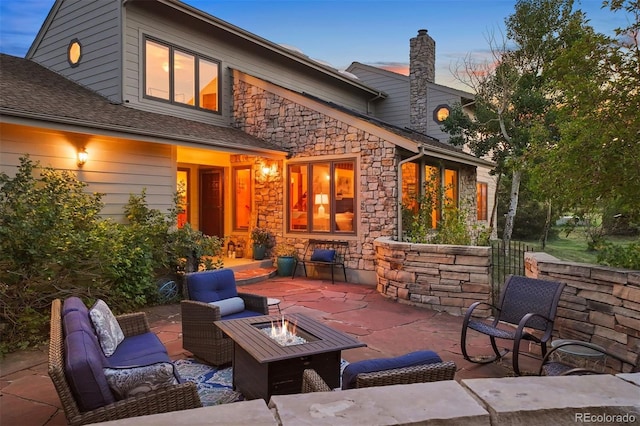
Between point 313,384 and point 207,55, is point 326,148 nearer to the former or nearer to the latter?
point 207,55

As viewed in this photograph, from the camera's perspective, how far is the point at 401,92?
594 inches

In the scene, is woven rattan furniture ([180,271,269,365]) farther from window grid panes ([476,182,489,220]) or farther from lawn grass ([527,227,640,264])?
window grid panes ([476,182,489,220])

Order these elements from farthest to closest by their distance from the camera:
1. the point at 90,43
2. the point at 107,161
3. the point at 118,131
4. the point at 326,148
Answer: the point at 326,148
the point at 90,43
the point at 107,161
the point at 118,131

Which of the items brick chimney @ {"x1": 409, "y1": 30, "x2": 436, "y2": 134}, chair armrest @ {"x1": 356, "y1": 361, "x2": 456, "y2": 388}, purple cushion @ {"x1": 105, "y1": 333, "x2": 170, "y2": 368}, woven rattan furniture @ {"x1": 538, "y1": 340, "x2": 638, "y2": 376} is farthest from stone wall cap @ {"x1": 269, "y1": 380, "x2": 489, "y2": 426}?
brick chimney @ {"x1": 409, "y1": 30, "x2": 436, "y2": 134}

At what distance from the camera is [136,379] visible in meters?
2.59

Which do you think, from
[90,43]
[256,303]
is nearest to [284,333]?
[256,303]

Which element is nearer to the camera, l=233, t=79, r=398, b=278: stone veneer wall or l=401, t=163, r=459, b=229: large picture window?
l=233, t=79, r=398, b=278: stone veneer wall

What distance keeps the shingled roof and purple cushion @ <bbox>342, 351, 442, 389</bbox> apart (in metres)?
6.09

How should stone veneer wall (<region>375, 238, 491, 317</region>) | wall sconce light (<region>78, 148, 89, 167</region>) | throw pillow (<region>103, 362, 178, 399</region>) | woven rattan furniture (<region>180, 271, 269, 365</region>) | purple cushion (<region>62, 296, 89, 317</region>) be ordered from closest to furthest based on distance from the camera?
throw pillow (<region>103, 362, 178, 399</region>), purple cushion (<region>62, 296, 89, 317</region>), woven rattan furniture (<region>180, 271, 269, 365</region>), stone veneer wall (<region>375, 238, 491, 317</region>), wall sconce light (<region>78, 148, 89, 167</region>)

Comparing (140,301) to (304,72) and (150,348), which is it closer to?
(150,348)

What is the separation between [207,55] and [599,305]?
30.9ft

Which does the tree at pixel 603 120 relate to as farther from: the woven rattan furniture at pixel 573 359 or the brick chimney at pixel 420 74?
the brick chimney at pixel 420 74

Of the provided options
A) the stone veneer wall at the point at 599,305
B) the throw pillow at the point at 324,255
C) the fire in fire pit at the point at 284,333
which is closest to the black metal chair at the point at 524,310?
the stone veneer wall at the point at 599,305

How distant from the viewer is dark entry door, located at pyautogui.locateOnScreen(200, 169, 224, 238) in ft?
36.7
